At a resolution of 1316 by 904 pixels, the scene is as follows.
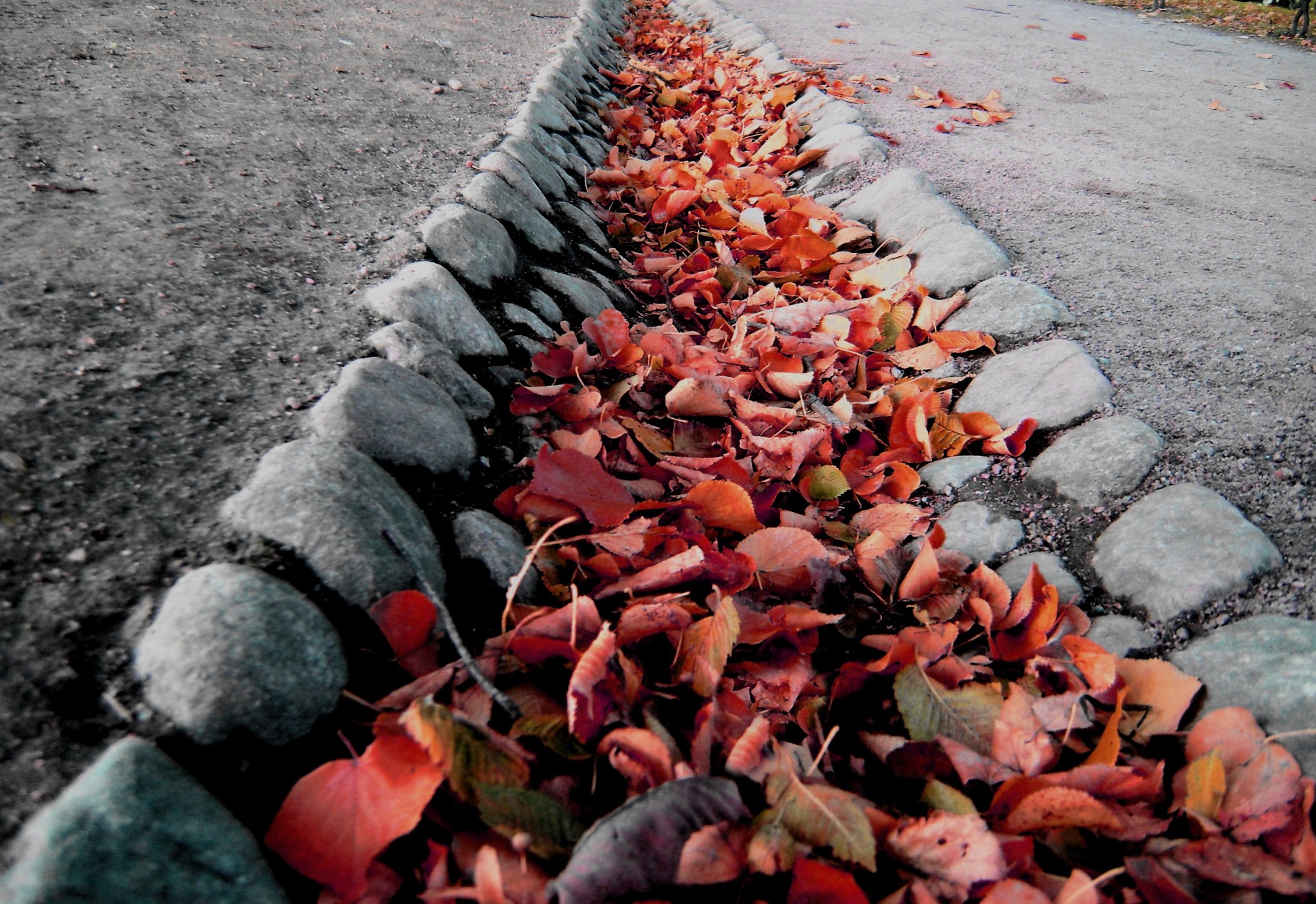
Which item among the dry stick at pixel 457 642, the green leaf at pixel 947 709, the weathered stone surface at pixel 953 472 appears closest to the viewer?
the dry stick at pixel 457 642

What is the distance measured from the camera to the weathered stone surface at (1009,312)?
5.36 feet

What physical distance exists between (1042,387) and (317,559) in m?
1.33

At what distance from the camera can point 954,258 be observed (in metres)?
1.93

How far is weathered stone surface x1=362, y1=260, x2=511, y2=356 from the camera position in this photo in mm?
1289

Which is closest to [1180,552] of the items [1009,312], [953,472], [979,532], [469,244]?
[979,532]

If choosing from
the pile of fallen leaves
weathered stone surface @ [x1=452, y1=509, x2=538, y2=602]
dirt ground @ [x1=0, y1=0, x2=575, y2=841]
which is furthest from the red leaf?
weathered stone surface @ [x1=452, y1=509, x2=538, y2=602]

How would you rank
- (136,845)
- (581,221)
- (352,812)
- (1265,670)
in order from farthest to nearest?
1. (581,221)
2. (1265,670)
3. (352,812)
4. (136,845)

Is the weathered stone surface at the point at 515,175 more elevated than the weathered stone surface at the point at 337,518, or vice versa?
the weathered stone surface at the point at 515,175

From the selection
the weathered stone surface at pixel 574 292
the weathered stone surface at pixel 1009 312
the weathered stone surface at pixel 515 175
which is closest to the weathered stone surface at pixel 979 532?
the weathered stone surface at pixel 1009 312

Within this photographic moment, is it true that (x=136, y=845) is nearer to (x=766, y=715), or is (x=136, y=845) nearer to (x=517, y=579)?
(x=517, y=579)

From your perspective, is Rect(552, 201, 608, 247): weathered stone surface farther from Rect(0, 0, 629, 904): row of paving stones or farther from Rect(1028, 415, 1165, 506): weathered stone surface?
Rect(1028, 415, 1165, 506): weathered stone surface

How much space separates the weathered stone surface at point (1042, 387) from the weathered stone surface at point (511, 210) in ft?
3.41

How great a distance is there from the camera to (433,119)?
2.25m

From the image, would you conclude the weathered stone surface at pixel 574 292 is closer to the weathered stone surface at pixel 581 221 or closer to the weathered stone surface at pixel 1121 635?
the weathered stone surface at pixel 581 221
